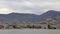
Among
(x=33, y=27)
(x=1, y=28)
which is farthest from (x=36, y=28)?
(x=1, y=28)

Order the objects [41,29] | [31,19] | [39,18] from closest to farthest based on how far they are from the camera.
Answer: [41,29] → [39,18] → [31,19]

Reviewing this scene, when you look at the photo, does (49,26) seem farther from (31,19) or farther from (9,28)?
(31,19)

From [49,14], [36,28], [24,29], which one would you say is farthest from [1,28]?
[49,14]

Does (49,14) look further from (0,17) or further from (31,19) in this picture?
(0,17)

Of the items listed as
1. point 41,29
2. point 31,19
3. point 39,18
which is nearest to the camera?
point 41,29

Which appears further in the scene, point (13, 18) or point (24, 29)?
point (13, 18)

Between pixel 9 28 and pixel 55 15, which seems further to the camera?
pixel 55 15

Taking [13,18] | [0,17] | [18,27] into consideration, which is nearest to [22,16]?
[13,18]
